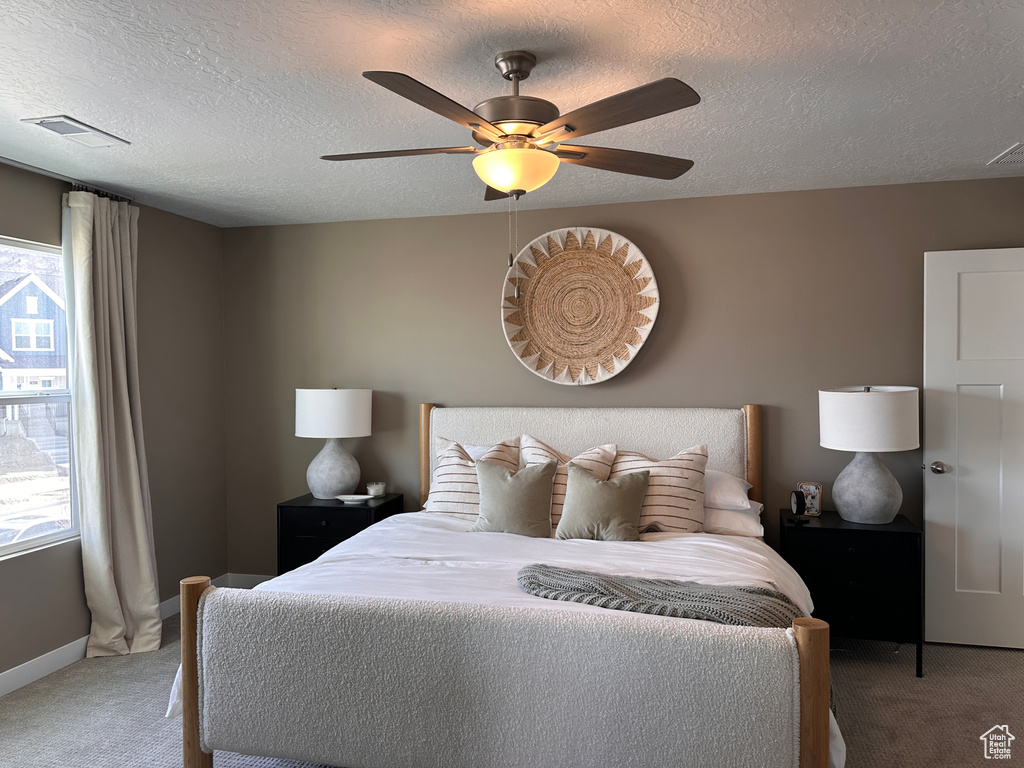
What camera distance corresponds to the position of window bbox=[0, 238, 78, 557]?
345 cm

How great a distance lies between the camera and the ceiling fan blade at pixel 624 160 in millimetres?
2301

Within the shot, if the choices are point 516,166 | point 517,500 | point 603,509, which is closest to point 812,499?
point 603,509

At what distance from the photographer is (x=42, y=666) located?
351 centimetres

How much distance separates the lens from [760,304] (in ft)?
13.4

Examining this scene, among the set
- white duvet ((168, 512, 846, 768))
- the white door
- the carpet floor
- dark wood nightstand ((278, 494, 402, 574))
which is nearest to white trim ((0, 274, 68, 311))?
dark wood nightstand ((278, 494, 402, 574))

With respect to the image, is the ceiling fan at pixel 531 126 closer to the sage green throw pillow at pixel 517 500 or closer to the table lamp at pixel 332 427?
the sage green throw pillow at pixel 517 500

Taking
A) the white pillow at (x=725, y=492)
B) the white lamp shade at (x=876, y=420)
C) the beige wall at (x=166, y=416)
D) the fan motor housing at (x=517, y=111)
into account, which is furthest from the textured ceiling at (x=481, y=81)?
the white pillow at (x=725, y=492)

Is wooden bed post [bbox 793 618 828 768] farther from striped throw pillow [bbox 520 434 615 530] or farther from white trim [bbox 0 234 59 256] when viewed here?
white trim [bbox 0 234 59 256]

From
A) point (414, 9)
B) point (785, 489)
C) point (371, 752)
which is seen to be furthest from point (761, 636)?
point (785, 489)

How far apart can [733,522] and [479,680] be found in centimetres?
193

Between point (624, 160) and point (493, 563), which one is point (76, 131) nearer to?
point (624, 160)

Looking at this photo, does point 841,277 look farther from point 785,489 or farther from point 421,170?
point 421,170

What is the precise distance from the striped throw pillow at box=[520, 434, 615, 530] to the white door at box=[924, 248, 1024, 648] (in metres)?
1.66

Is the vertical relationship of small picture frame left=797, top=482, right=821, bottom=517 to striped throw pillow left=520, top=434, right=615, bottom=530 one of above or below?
below
